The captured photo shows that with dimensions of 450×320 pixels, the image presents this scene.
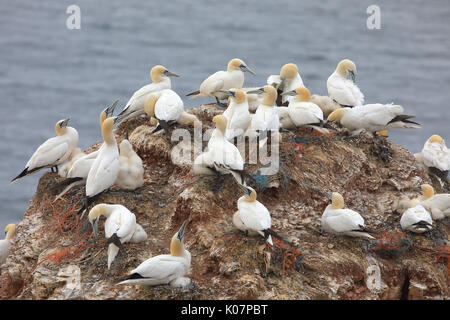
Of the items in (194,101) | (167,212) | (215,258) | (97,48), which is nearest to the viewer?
(215,258)

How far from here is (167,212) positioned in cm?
820

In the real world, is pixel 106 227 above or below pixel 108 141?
below

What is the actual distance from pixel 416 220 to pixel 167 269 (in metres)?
2.78

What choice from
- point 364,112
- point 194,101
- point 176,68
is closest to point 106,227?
point 364,112

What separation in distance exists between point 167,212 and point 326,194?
179 centimetres

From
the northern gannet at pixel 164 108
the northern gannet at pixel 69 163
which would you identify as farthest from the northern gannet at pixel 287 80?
the northern gannet at pixel 69 163

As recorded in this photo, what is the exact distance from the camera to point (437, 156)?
9.60 metres

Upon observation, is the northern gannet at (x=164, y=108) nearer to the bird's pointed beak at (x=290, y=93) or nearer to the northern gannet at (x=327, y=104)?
the bird's pointed beak at (x=290, y=93)

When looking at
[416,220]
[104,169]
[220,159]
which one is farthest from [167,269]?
[416,220]

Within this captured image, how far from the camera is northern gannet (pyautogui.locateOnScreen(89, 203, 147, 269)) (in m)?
7.25

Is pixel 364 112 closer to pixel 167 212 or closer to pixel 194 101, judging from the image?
pixel 167 212

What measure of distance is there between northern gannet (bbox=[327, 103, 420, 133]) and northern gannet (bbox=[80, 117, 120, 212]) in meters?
2.81

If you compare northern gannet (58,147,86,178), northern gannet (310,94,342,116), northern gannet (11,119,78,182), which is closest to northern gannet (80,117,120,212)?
northern gannet (58,147,86,178)

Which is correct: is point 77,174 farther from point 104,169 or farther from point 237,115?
point 237,115
